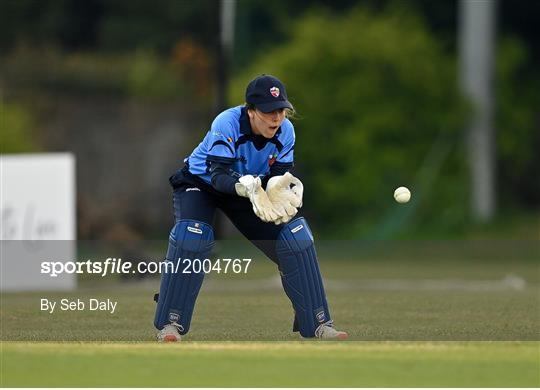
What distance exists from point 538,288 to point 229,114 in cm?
857

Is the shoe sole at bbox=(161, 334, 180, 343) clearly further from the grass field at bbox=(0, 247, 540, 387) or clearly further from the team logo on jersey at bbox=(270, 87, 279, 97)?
the team logo on jersey at bbox=(270, 87, 279, 97)

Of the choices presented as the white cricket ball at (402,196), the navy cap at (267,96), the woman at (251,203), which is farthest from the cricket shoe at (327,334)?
the navy cap at (267,96)

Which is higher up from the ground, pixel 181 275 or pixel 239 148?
pixel 239 148

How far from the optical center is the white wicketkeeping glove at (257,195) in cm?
823

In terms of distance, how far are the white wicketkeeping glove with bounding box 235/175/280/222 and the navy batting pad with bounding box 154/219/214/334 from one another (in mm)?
426

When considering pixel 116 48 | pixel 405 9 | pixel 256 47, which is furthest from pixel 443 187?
pixel 116 48

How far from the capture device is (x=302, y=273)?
8.60m

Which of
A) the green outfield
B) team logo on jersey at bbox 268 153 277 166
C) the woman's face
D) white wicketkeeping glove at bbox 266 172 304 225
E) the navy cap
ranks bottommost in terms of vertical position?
the green outfield

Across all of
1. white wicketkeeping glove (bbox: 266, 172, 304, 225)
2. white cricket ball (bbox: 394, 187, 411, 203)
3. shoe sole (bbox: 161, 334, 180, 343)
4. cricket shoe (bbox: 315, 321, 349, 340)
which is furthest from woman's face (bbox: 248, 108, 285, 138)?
shoe sole (bbox: 161, 334, 180, 343)

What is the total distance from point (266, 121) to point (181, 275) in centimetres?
105

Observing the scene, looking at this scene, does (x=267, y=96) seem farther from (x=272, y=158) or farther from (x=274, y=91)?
(x=272, y=158)

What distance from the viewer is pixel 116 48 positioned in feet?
116

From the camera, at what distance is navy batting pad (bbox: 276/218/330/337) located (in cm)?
859

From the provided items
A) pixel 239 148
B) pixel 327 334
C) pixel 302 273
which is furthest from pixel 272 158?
pixel 327 334
